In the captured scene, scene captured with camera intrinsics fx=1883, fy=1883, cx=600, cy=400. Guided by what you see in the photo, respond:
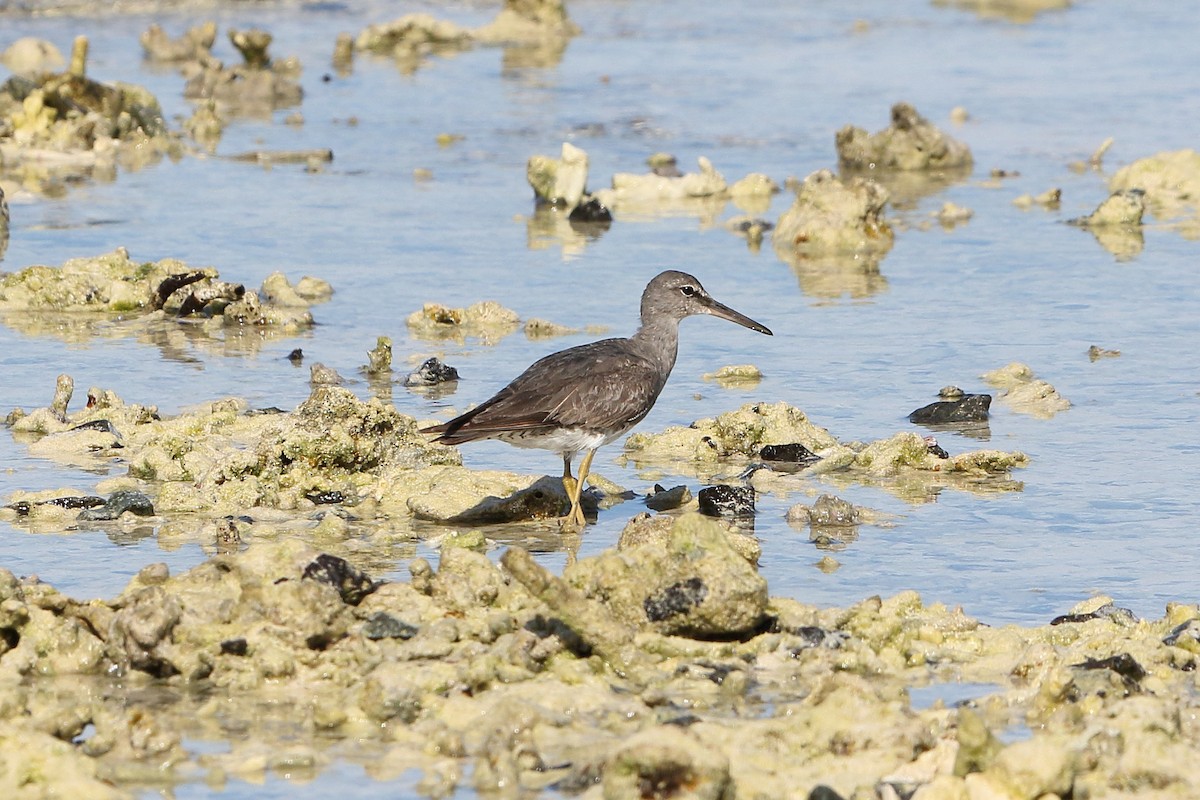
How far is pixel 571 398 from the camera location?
9391 mm

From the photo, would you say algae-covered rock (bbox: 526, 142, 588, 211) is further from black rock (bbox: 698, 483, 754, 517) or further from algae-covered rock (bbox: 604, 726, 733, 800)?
algae-covered rock (bbox: 604, 726, 733, 800)

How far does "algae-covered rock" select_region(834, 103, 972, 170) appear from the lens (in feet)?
64.7

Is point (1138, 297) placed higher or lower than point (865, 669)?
higher

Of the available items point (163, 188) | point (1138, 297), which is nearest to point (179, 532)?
point (1138, 297)

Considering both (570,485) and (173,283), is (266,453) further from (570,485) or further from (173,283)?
(173,283)

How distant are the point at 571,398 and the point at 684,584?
88.6 inches

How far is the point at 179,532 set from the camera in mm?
8844

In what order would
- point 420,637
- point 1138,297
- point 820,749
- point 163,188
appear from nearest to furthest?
point 820,749 → point 420,637 → point 1138,297 → point 163,188

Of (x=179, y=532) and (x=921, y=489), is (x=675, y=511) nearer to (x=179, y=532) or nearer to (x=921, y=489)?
(x=921, y=489)

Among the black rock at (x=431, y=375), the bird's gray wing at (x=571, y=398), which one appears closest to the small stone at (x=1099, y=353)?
the bird's gray wing at (x=571, y=398)

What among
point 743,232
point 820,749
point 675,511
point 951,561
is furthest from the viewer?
point 743,232

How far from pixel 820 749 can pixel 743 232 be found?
10.9 m

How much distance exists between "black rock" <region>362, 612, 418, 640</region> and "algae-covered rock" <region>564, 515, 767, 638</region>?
2.23ft

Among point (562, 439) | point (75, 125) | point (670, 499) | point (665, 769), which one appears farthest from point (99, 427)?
point (75, 125)
